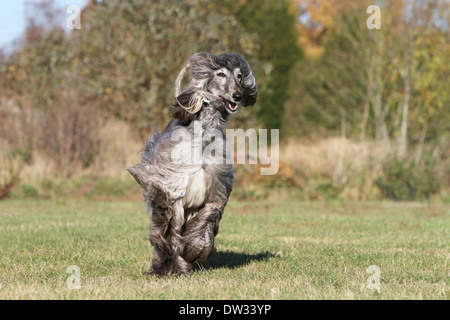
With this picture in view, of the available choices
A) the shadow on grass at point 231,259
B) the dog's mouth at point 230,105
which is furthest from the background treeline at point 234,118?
the dog's mouth at point 230,105

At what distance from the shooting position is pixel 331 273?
5.18 meters

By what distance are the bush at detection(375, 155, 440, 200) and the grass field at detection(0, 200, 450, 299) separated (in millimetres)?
2035

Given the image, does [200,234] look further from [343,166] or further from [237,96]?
[343,166]

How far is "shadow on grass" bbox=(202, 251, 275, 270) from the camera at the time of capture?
224 inches

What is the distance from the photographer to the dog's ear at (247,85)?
5.24 meters

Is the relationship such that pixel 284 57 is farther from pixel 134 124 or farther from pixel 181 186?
pixel 181 186

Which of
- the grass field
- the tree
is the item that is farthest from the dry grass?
the tree

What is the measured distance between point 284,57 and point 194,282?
19157mm

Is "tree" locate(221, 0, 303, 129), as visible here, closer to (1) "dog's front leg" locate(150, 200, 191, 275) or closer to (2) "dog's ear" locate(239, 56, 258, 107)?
(2) "dog's ear" locate(239, 56, 258, 107)

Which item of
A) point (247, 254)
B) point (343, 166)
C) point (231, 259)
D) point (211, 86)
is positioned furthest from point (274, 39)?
point (211, 86)

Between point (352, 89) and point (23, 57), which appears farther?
point (352, 89)

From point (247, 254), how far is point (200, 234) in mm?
1533

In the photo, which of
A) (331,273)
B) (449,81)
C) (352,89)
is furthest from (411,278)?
(352,89)

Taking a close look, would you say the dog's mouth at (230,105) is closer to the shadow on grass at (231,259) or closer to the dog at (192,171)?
the dog at (192,171)
